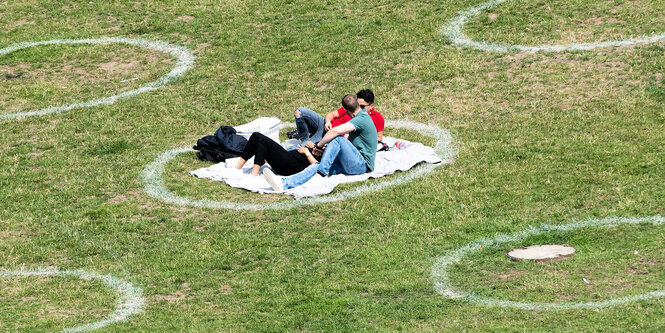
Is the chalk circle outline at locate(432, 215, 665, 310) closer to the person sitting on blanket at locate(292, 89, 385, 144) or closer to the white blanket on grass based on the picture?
the white blanket on grass

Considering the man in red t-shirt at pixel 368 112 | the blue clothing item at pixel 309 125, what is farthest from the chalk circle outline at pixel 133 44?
the man in red t-shirt at pixel 368 112

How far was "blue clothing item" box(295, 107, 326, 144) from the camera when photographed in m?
17.9

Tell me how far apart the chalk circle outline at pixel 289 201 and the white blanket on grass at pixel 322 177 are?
0.55ft

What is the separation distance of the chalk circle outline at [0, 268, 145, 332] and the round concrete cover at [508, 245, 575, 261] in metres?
4.90

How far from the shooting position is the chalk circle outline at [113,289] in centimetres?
1212

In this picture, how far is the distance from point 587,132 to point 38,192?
9431mm

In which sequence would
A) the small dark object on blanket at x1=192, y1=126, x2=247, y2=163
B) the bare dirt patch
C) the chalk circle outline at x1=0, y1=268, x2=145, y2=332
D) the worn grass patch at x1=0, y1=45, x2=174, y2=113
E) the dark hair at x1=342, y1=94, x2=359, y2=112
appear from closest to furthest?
1. the chalk circle outline at x1=0, y1=268, x2=145, y2=332
2. the dark hair at x1=342, y1=94, x2=359, y2=112
3. the small dark object on blanket at x1=192, y1=126, x2=247, y2=163
4. the worn grass patch at x1=0, y1=45, x2=174, y2=113
5. the bare dirt patch

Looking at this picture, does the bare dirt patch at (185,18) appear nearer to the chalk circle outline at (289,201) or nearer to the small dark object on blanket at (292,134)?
the chalk circle outline at (289,201)

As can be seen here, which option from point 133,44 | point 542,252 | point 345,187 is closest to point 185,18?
point 133,44

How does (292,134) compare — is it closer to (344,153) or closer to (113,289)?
(344,153)

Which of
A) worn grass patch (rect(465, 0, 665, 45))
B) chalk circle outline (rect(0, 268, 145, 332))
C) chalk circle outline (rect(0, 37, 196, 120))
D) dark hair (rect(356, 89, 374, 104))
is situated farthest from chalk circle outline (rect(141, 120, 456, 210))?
worn grass patch (rect(465, 0, 665, 45))

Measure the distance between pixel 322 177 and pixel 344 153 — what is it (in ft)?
1.77

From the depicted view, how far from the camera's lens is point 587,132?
1750cm

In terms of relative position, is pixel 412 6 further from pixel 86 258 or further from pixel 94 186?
pixel 86 258
